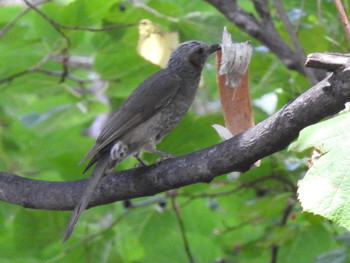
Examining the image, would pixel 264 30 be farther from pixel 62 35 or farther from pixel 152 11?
pixel 62 35

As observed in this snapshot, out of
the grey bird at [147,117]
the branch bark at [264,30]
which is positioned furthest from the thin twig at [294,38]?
the grey bird at [147,117]

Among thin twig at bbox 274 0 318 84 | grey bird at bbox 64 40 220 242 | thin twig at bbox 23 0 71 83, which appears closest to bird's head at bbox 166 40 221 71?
grey bird at bbox 64 40 220 242

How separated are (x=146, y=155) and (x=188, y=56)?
0.53 m

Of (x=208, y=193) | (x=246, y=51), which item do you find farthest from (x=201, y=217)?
(x=246, y=51)

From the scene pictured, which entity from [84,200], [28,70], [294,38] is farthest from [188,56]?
[84,200]

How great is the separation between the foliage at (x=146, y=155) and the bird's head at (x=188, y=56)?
5.8 inches

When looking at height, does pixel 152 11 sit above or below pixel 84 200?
above

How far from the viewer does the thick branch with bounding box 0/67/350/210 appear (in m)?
2.05

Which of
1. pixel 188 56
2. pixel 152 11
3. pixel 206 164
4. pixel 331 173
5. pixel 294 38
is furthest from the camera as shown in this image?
pixel 152 11

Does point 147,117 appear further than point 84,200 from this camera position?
Yes

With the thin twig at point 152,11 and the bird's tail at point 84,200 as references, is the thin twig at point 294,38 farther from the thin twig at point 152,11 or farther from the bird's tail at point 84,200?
the bird's tail at point 84,200

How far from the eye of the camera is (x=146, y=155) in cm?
355

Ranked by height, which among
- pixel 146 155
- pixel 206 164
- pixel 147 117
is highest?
pixel 206 164

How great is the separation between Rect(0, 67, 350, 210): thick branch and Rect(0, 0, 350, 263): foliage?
0.69 meters
